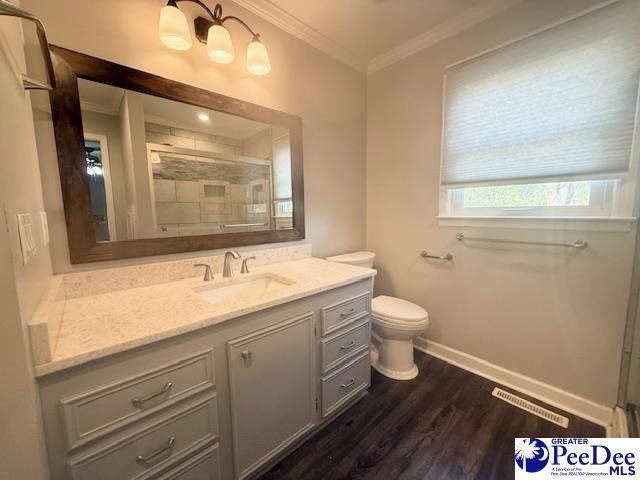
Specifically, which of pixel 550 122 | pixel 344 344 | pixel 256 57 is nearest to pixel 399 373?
pixel 344 344

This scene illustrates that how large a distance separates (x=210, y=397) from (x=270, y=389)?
0.88ft

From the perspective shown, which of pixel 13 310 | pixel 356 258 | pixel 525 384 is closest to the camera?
pixel 13 310

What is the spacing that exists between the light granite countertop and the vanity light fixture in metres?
1.17

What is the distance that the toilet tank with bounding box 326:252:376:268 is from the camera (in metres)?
2.05

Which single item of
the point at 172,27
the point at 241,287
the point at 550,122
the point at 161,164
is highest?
the point at 172,27

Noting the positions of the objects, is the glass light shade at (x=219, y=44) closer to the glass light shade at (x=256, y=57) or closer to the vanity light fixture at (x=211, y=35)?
the vanity light fixture at (x=211, y=35)

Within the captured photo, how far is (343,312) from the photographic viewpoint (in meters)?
1.44

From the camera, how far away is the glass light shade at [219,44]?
4.32 ft

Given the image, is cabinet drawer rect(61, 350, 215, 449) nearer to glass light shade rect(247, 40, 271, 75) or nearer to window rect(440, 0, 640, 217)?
glass light shade rect(247, 40, 271, 75)

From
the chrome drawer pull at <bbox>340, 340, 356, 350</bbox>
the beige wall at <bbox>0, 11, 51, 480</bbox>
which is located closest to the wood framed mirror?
the beige wall at <bbox>0, 11, 51, 480</bbox>

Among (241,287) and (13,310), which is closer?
(13,310)

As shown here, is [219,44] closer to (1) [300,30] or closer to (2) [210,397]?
(1) [300,30]

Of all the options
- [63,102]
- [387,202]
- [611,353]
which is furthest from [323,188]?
[611,353]

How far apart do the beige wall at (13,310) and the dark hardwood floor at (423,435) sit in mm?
971
